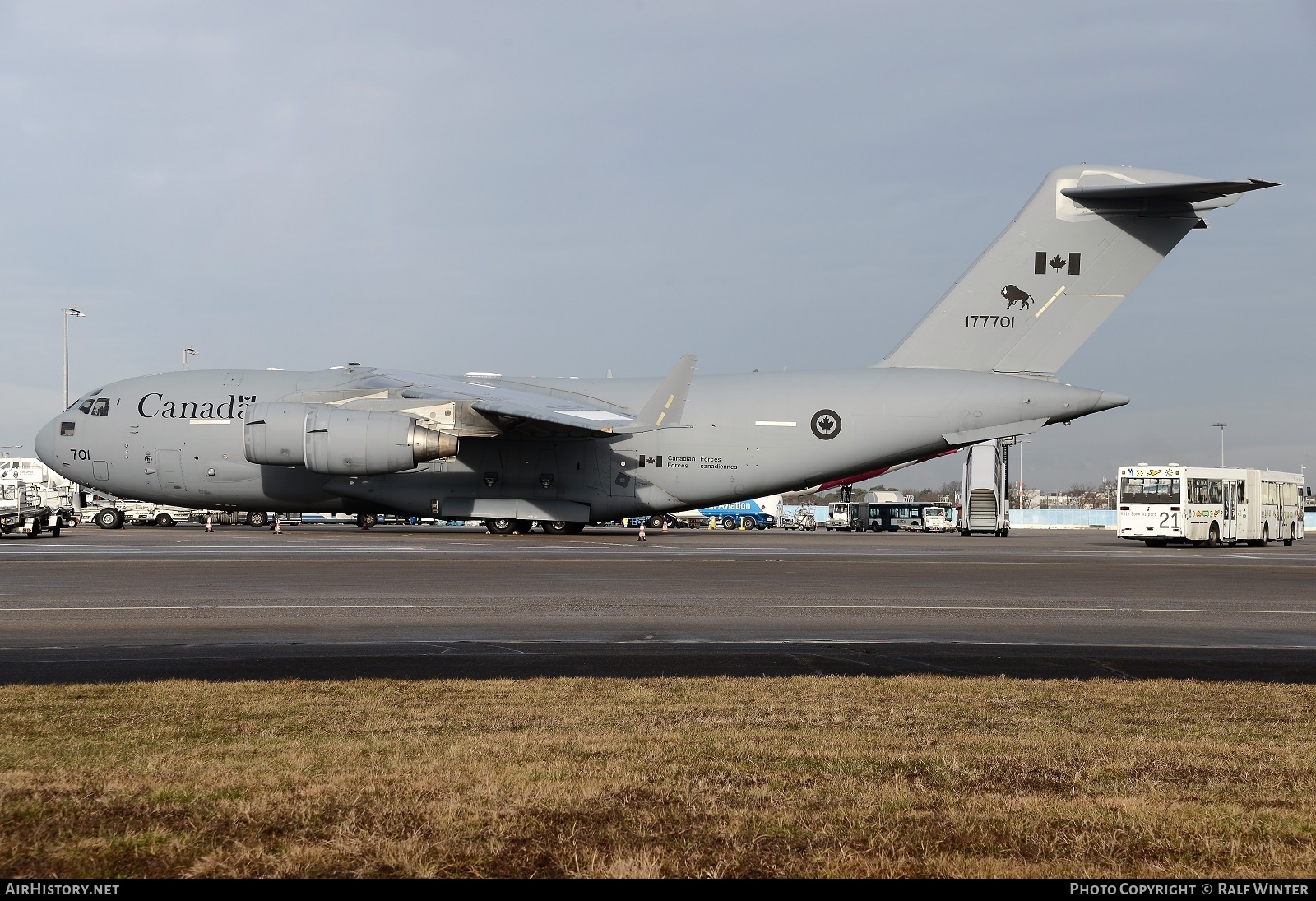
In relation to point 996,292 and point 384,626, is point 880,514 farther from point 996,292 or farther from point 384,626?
point 384,626

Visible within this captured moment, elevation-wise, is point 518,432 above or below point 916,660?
above

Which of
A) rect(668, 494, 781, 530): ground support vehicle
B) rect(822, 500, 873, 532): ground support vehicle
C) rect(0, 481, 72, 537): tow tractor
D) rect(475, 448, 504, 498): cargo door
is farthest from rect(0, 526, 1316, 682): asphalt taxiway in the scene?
rect(822, 500, 873, 532): ground support vehicle

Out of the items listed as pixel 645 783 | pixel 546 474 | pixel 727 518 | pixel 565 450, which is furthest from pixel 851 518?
pixel 645 783

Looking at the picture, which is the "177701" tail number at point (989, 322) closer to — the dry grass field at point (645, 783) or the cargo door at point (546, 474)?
the cargo door at point (546, 474)

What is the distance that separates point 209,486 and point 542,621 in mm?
23976

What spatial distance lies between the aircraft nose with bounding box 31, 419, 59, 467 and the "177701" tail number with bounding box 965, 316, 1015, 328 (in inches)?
1104

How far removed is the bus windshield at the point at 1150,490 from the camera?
46.7m

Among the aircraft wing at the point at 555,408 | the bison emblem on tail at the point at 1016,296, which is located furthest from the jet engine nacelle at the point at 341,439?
the bison emblem on tail at the point at 1016,296

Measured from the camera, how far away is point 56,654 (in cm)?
1037

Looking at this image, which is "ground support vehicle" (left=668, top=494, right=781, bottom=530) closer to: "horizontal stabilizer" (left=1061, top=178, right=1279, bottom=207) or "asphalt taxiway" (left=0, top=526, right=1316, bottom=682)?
"horizontal stabilizer" (left=1061, top=178, right=1279, bottom=207)

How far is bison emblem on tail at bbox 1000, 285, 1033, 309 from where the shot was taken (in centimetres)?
3194

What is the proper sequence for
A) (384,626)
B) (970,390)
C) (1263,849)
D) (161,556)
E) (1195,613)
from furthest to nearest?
(970,390)
(161,556)
(1195,613)
(384,626)
(1263,849)
